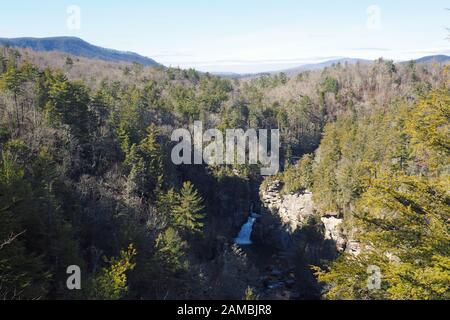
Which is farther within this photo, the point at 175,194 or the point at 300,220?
the point at 300,220

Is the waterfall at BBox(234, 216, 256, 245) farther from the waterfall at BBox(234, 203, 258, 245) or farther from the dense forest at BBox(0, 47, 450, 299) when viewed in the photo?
the dense forest at BBox(0, 47, 450, 299)

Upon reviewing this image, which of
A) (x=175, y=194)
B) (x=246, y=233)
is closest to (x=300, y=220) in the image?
(x=246, y=233)

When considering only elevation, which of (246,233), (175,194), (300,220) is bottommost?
(246,233)

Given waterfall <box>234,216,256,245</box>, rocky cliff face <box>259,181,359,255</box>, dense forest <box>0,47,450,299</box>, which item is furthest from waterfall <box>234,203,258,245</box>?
rocky cliff face <box>259,181,359,255</box>

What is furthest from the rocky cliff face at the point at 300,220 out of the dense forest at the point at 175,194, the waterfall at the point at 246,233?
the waterfall at the point at 246,233

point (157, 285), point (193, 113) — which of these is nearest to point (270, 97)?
point (193, 113)

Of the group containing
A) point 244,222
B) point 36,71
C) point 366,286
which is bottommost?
point 244,222

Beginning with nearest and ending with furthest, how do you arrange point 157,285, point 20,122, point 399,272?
point 399,272, point 157,285, point 20,122

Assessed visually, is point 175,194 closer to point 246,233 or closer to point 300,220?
point 300,220

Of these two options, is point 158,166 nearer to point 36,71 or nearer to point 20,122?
point 20,122
